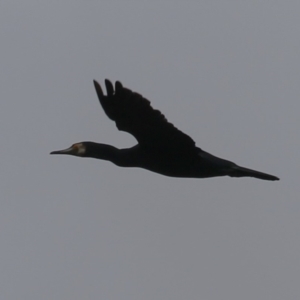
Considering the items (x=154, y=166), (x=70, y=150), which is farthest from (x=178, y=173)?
(x=70, y=150)

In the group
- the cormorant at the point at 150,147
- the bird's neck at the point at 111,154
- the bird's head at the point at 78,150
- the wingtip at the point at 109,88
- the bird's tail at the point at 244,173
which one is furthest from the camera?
the bird's head at the point at 78,150

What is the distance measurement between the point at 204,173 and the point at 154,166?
2.10 feet

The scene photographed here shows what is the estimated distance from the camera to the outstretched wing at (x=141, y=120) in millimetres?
16203

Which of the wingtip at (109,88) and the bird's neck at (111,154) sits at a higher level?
the wingtip at (109,88)

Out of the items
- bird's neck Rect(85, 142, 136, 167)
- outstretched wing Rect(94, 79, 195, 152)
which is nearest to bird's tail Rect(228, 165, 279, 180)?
outstretched wing Rect(94, 79, 195, 152)

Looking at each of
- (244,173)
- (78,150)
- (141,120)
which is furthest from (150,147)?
(244,173)

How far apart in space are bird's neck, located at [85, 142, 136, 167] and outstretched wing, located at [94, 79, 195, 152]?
28 centimetres

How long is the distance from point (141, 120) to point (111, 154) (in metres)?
0.90

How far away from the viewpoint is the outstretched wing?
16.2 meters

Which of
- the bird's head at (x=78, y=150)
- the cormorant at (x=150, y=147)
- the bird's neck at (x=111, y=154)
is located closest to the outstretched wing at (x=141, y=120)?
the cormorant at (x=150, y=147)

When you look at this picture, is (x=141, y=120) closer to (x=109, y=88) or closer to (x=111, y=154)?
(x=109, y=88)

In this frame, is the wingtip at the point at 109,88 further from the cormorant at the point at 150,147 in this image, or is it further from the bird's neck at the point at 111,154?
the bird's neck at the point at 111,154

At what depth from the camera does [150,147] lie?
16.9 m

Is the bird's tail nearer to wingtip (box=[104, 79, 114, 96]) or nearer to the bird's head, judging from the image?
the bird's head
